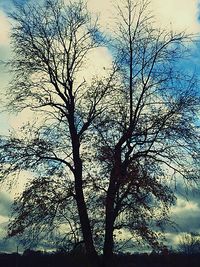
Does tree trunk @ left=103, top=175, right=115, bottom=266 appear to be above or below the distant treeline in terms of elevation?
below

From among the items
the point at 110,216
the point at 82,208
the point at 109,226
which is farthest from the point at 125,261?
the point at 110,216

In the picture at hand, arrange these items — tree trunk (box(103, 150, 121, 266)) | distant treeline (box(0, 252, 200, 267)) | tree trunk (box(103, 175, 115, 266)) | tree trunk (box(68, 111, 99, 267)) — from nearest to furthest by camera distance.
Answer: tree trunk (box(103, 150, 121, 266)) < tree trunk (box(103, 175, 115, 266)) < tree trunk (box(68, 111, 99, 267)) < distant treeline (box(0, 252, 200, 267))

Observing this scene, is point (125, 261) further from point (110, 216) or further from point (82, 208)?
point (110, 216)

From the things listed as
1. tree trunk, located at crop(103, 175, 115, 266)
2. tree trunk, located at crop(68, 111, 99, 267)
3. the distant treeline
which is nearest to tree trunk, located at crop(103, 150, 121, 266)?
tree trunk, located at crop(103, 175, 115, 266)


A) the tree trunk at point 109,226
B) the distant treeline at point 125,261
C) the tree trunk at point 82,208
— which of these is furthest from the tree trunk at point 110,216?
the distant treeline at point 125,261

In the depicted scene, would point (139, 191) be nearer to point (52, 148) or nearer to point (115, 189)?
point (115, 189)

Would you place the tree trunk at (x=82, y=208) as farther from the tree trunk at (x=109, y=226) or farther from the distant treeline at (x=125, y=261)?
the distant treeline at (x=125, y=261)

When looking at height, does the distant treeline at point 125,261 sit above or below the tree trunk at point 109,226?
above

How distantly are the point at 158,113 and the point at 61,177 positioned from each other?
5772mm

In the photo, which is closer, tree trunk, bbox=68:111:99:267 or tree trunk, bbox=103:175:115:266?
tree trunk, bbox=103:175:115:266

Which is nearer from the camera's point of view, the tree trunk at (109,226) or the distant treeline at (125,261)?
the tree trunk at (109,226)

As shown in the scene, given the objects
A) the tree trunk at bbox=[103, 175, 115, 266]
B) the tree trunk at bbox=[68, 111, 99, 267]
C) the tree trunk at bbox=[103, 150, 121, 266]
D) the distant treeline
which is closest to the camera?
the tree trunk at bbox=[103, 150, 121, 266]

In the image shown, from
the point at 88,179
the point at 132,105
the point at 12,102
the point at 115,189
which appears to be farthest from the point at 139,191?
the point at 12,102

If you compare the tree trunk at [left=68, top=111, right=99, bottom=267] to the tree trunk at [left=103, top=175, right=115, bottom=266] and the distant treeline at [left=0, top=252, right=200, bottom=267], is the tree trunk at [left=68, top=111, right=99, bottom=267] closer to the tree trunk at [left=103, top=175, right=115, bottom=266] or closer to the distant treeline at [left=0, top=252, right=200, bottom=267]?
the tree trunk at [left=103, top=175, right=115, bottom=266]
